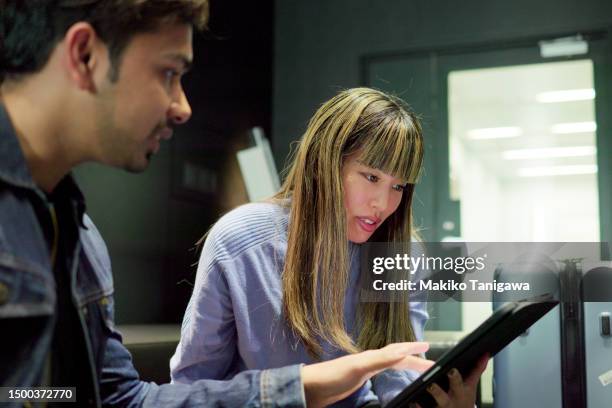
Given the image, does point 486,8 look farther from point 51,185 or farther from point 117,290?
point 51,185

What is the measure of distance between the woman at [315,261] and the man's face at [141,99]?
0.48 meters

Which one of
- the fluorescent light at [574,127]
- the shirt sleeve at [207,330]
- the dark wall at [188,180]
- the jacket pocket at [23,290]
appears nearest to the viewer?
the jacket pocket at [23,290]

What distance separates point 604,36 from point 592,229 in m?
0.84

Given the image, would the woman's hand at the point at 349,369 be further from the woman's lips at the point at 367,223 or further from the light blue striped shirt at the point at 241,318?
the woman's lips at the point at 367,223

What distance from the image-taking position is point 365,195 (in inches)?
46.6

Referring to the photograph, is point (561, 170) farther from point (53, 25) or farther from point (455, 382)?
point (53, 25)

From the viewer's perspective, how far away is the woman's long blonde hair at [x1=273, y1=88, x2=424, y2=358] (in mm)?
1141

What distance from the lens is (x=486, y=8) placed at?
10.4 ft

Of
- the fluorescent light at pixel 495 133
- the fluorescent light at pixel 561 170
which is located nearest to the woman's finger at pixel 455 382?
the fluorescent light at pixel 561 170

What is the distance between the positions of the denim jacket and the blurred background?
1.46 m

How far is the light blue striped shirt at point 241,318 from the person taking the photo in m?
1.12

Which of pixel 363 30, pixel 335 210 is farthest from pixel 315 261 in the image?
pixel 363 30

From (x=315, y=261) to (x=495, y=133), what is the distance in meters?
3.25

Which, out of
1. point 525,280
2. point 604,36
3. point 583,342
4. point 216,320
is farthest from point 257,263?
point 604,36
